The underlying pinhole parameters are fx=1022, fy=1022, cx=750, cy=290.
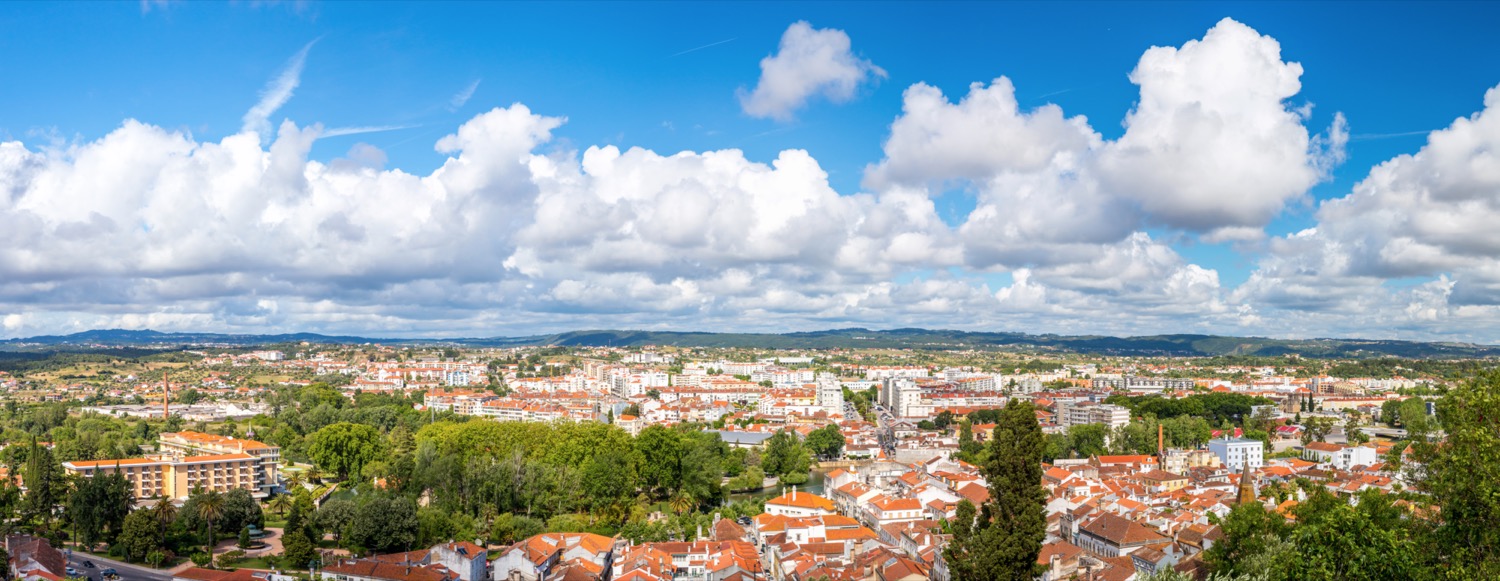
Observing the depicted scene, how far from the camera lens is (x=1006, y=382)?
11481cm

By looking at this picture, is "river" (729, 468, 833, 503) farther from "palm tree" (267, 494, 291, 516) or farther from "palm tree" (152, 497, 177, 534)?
"palm tree" (152, 497, 177, 534)

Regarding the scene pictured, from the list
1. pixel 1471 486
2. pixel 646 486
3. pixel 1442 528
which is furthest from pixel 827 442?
pixel 1471 486

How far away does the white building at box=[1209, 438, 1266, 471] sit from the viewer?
53.8 metres

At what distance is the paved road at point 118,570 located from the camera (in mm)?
27500

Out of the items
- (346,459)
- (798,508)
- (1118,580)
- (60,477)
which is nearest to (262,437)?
(346,459)

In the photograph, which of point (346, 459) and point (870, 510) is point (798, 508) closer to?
point (870, 510)

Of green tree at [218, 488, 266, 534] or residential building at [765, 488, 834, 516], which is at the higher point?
green tree at [218, 488, 266, 534]

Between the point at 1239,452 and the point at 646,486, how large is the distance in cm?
3237

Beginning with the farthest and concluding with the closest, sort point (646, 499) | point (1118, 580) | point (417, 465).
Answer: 1. point (646, 499)
2. point (417, 465)
3. point (1118, 580)

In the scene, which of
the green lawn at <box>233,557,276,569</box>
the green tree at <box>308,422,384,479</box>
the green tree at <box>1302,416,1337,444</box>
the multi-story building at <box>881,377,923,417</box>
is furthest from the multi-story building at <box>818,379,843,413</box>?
the green lawn at <box>233,557,276,569</box>

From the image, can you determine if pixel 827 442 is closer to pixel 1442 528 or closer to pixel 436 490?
pixel 436 490

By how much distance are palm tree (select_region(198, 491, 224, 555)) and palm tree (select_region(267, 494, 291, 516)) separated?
22.9 feet

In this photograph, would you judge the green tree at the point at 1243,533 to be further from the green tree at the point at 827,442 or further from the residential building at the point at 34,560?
the green tree at the point at 827,442

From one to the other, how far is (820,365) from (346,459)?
110m
